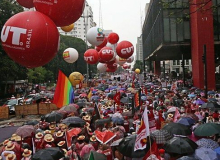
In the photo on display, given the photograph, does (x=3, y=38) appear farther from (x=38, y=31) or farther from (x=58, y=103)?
(x=58, y=103)

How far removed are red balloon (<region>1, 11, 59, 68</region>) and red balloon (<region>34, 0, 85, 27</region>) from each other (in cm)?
17

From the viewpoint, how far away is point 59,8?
5.55 m

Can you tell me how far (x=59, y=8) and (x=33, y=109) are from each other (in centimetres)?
1351

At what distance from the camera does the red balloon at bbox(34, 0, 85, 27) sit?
5504 millimetres

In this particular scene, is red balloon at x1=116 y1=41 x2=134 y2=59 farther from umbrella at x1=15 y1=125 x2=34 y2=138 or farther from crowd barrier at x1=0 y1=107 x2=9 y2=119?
umbrella at x1=15 y1=125 x2=34 y2=138

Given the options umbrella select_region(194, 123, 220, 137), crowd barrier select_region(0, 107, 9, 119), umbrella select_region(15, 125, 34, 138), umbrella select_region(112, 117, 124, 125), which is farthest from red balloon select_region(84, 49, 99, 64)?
umbrella select_region(194, 123, 220, 137)

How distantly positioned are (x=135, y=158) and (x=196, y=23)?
64.0 feet

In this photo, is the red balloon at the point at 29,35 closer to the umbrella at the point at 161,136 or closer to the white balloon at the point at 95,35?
the umbrella at the point at 161,136

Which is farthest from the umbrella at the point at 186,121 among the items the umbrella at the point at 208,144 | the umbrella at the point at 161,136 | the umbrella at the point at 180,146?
the umbrella at the point at 180,146

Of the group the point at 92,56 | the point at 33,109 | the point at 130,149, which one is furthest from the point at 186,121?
the point at 33,109

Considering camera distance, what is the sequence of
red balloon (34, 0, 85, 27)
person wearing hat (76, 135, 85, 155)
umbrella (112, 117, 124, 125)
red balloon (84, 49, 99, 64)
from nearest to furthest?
red balloon (34, 0, 85, 27) → person wearing hat (76, 135, 85, 155) → umbrella (112, 117, 124, 125) → red balloon (84, 49, 99, 64)

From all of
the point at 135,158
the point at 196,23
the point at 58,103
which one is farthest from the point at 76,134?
the point at 196,23

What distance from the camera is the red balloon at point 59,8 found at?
5504 mm

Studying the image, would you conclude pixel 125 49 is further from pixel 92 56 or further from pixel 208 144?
pixel 208 144
